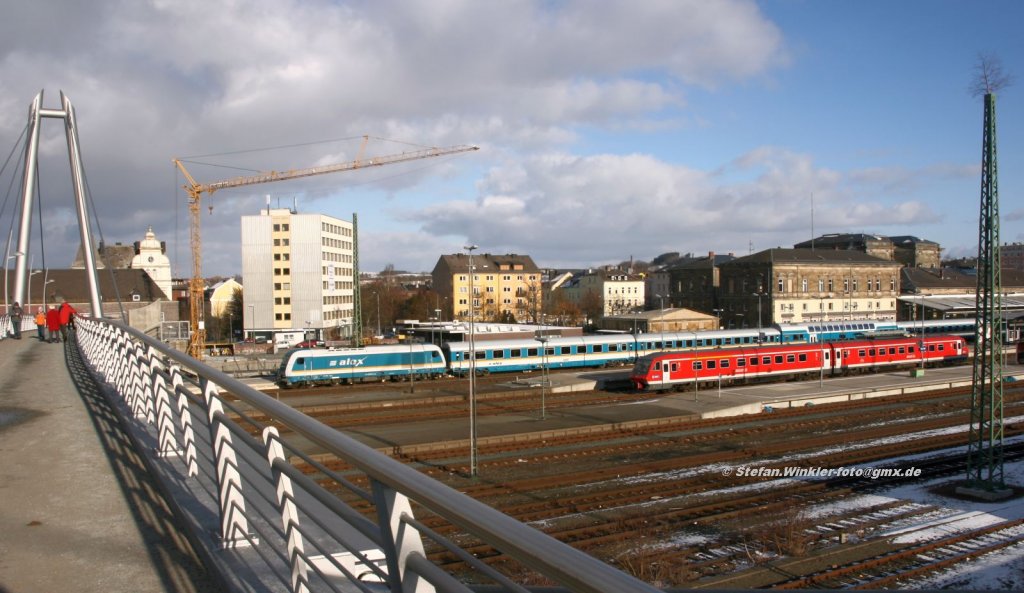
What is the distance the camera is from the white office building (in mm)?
63406

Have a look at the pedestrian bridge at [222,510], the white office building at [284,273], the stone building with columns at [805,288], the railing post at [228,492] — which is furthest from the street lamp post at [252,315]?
the railing post at [228,492]

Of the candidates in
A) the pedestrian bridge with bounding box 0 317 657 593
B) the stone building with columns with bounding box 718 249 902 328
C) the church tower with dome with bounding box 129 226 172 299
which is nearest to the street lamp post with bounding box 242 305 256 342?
the church tower with dome with bounding box 129 226 172 299

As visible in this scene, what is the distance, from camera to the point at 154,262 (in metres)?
74.1

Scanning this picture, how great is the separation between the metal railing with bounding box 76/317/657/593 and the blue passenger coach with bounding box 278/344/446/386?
83.4 feet

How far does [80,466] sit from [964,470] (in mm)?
19385

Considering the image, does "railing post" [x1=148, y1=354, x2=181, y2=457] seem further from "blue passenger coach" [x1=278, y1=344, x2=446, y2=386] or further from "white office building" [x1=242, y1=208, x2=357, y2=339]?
"white office building" [x1=242, y1=208, x2=357, y2=339]

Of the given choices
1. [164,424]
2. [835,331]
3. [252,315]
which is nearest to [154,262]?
[252,315]

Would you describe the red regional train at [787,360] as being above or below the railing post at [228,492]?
below

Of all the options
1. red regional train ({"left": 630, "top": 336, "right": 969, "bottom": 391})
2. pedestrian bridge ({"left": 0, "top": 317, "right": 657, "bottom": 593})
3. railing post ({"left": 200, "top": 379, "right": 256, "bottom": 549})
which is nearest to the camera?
pedestrian bridge ({"left": 0, "top": 317, "right": 657, "bottom": 593})

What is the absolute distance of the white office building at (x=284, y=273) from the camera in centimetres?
6341

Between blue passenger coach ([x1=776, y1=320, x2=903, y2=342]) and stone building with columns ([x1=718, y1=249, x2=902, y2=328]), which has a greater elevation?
stone building with columns ([x1=718, y1=249, x2=902, y2=328])

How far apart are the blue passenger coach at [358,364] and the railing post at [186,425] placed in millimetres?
27529

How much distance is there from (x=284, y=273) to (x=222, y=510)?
2500 inches

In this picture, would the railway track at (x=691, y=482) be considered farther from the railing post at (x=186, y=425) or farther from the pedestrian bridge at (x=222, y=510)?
the railing post at (x=186, y=425)
